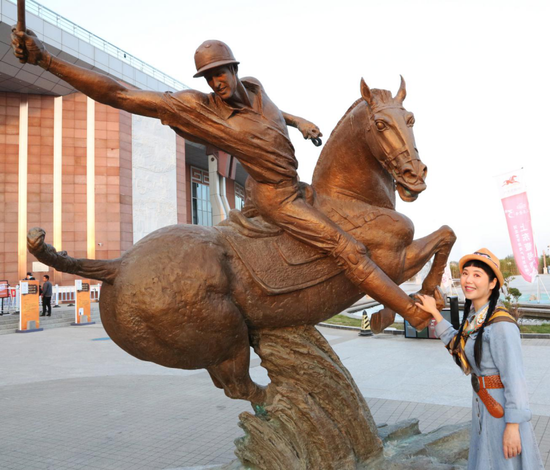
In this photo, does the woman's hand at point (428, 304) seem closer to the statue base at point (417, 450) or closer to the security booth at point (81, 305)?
the statue base at point (417, 450)

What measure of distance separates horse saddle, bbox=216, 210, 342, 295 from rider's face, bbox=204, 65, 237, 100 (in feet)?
2.51

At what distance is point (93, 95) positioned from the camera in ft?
7.91

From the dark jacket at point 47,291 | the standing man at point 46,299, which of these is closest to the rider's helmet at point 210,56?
the standing man at point 46,299

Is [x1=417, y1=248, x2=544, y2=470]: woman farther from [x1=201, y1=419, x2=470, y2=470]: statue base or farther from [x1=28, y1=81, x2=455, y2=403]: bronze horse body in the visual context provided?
[x1=201, y1=419, x2=470, y2=470]: statue base

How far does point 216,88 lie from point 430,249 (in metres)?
1.60

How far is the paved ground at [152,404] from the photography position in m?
4.20

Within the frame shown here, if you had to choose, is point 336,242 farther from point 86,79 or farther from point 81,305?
point 81,305

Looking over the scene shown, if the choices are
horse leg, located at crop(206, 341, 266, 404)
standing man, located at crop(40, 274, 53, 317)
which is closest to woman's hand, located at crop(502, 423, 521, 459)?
horse leg, located at crop(206, 341, 266, 404)

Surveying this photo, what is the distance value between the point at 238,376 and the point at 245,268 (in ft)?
2.23

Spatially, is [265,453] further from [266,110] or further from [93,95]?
[93,95]

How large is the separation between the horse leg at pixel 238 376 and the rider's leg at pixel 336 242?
0.76 metres

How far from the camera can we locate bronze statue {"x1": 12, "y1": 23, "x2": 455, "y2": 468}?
2.38m

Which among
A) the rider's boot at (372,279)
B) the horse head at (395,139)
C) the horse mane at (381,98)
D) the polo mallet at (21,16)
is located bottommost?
the rider's boot at (372,279)

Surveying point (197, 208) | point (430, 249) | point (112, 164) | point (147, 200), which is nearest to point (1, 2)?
point (112, 164)
